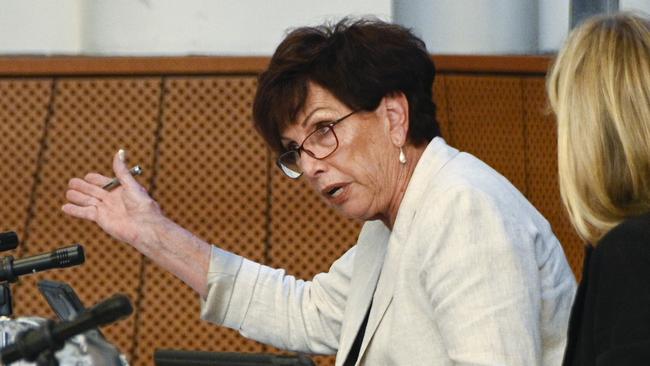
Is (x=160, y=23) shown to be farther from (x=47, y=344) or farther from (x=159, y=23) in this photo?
(x=47, y=344)

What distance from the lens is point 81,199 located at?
267 cm

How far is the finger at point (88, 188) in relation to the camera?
2.66m

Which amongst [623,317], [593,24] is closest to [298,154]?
[593,24]

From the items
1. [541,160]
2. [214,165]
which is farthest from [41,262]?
[541,160]

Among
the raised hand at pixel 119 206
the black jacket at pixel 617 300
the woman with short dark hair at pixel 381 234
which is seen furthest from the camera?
the raised hand at pixel 119 206

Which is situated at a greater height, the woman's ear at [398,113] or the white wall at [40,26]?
the woman's ear at [398,113]

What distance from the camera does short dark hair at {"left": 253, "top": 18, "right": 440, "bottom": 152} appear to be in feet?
8.30

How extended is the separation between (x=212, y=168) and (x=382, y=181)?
171 cm

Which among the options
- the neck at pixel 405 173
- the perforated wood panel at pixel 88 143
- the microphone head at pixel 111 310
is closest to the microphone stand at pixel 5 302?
the microphone head at pixel 111 310

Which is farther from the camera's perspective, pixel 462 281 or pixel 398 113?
pixel 398 113

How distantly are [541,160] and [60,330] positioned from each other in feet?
10.7

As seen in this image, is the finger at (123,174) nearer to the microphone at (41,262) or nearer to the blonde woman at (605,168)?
the microphone at (41,262)

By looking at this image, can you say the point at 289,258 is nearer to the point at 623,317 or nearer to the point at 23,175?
the point at 23,175

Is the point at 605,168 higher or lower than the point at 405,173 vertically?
higher
